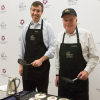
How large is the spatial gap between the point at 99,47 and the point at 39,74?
1.10 metres

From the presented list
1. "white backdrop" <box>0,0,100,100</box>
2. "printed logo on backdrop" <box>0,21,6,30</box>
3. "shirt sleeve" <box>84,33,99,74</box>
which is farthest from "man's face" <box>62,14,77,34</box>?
"printed logo on backdrop" <box>0,21,6,30</box>

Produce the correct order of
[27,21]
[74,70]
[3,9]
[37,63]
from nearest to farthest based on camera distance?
[74,70] → [37,63] → [27,21] → [3,9]

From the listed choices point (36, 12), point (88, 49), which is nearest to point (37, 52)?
point (36, 12)

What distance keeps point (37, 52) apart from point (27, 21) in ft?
3.84

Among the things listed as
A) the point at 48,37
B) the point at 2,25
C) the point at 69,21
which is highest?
the point at 2,25

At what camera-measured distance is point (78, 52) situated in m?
1.55

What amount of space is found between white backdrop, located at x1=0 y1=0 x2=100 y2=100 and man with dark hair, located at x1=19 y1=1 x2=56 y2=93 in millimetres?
695

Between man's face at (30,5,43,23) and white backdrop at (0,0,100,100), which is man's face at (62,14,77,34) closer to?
man's face at (30,5,43,23)

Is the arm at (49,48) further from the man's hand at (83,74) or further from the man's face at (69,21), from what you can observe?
the man's hand at (83,74)

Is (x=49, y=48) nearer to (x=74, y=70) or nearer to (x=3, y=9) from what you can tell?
(x=74, y=70)

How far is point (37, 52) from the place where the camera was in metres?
1.83

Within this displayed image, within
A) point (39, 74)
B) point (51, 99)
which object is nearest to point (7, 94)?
point (51, 99)

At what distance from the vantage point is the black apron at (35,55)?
1812 mm

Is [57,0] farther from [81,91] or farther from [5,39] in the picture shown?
[81,91]
